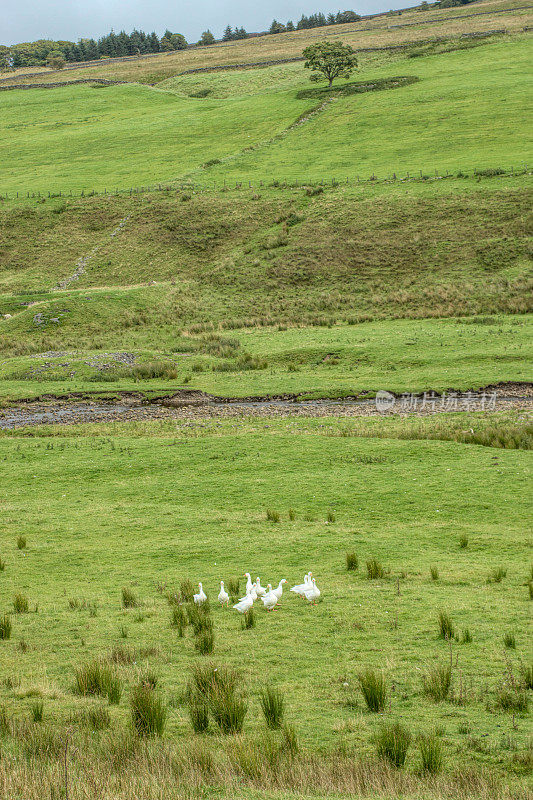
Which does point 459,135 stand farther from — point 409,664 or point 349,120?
point 409,664

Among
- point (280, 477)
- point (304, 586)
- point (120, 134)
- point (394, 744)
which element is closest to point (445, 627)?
point (304, 586)

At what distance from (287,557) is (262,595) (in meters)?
2.88

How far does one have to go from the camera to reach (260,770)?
6941 mm

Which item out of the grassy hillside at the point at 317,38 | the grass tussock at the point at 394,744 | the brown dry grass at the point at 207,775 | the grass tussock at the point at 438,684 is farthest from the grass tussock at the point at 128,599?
the grassy hillside at the point at 317,38

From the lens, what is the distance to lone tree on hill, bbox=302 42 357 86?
368 feet

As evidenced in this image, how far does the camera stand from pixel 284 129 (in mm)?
98438

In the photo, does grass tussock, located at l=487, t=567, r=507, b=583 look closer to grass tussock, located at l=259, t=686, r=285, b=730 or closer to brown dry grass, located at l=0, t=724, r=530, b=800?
grass tussock, located at l=259, t=686, r=285, b=730

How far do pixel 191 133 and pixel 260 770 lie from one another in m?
107

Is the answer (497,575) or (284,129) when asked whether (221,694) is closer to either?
(497,575)

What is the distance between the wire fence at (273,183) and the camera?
2660 inches

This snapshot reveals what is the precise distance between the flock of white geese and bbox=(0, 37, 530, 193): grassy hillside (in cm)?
6610

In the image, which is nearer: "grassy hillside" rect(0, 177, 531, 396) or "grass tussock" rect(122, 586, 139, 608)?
"grass tussock" rect(122, 586, 139, 608)

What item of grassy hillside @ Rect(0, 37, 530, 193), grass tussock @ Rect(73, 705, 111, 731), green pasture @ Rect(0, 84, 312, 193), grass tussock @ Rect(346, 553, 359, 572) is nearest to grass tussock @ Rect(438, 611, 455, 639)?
grass tussock @ Rect(346, 553, 359, 572)

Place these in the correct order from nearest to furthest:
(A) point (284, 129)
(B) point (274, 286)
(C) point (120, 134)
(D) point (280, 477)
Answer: (D) point (280, 477) → (B) point (274, 286) → (A) point (284, 129) → (C) point (120, 134)
